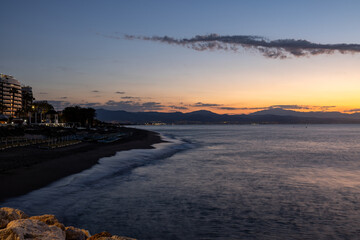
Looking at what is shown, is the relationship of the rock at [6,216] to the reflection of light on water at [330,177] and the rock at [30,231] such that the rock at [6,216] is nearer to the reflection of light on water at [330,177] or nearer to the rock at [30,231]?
the rock at [30,231]

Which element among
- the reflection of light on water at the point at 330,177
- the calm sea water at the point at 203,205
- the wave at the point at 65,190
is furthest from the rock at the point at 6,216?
the reflection of light on water at the point at 330,177

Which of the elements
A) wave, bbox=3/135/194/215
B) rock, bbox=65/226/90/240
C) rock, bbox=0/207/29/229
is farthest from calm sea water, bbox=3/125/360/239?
rock, bbox=0/207/29/229

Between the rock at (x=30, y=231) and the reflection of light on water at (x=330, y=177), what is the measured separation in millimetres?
19012

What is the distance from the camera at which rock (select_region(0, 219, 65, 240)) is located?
237 inches

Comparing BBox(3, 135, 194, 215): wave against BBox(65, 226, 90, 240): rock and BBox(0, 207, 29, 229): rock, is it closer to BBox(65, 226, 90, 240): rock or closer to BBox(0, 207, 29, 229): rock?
BBox(0, 207, 29, 229): rock

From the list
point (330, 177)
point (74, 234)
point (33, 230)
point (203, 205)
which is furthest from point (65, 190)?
point (330, 177)

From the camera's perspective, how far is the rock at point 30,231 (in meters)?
6.01

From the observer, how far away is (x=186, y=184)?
2031 cm

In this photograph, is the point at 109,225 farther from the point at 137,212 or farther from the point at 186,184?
the point at 186,184

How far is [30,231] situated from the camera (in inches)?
249

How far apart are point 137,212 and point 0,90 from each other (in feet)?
709

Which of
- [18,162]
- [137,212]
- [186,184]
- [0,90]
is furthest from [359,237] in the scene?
[0,90]

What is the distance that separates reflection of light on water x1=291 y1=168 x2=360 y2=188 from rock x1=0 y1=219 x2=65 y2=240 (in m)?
19.0

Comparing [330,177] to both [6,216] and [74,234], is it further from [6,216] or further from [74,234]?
[6,216]
